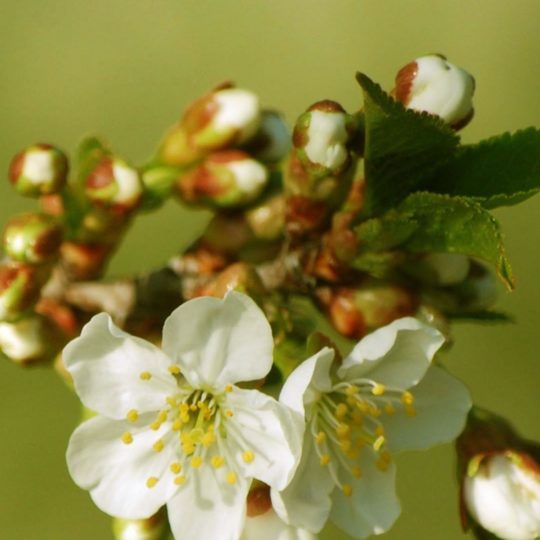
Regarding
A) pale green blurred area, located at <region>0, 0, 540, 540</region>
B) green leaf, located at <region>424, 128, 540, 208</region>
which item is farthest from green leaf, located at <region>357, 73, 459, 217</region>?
pale green blurred area, located at <region>0, 0, 540, 540</region>

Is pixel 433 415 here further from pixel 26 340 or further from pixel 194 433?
pixel 26 340

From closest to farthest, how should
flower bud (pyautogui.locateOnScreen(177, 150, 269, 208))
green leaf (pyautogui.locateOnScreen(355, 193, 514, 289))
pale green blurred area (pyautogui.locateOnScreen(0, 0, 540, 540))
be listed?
green leaf (pyautogui.locateOnScreen(355, 193, 514, 289)), flower bud (pyautogui.locateOnScreen(177, 150, 269, 208)), pale green blurred area (pyautogui.locateOnScreen(0, 0, 540, 540))

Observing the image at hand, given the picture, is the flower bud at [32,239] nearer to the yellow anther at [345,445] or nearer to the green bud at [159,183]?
the green bud at [159,183]

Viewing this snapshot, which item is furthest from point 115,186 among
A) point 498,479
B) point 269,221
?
point 498,479

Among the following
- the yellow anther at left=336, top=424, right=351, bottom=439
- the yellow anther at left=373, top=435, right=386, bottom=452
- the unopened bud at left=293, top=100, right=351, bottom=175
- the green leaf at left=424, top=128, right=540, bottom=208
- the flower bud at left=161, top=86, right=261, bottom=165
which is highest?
the green leaf at left=424, top=128, right=540, bottom=208

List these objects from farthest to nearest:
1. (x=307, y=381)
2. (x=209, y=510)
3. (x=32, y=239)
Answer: (x=32, y=239) < (x=209, y=510) < (x=307, y=381)

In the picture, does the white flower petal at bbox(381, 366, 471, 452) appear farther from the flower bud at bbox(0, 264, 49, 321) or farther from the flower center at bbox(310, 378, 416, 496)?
the flower bud at bbox(0, 264, 49, 321)
